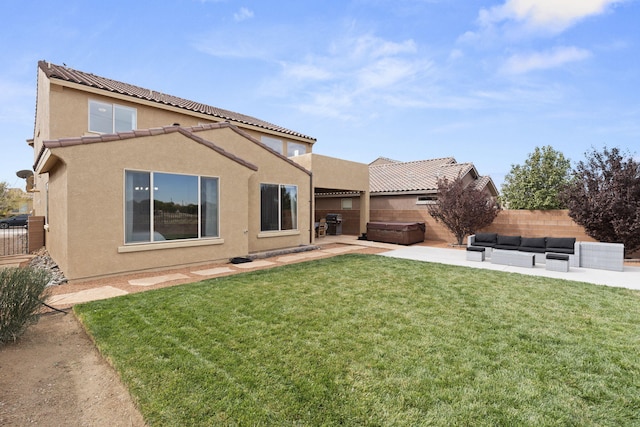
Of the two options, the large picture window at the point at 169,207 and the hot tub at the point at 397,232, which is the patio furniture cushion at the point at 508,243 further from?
the large picture window at the point at 169,207

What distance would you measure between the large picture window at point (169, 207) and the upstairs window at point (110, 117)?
6225mm

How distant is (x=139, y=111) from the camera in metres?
14.0

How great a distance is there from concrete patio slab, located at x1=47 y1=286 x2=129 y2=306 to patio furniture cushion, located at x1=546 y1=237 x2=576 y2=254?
14128mm

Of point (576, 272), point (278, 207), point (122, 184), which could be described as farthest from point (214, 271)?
point (576, 272)

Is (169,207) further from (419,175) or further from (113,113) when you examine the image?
(419,175)

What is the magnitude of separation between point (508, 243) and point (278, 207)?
985 cm

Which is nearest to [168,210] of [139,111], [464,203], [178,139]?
[178,139]

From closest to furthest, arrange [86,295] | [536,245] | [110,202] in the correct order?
[86,295]
[110,202]
[536,245]

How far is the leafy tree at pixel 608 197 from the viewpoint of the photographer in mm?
11547

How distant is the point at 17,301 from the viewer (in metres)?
4.59

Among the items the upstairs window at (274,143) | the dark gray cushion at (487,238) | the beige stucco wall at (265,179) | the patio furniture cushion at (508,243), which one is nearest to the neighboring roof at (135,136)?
the beige stucco wall at (265,179)

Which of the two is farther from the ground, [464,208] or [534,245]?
[464,208]

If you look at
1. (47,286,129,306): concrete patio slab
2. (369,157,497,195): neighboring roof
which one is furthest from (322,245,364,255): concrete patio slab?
(47,286,129,306): concrete patio slab

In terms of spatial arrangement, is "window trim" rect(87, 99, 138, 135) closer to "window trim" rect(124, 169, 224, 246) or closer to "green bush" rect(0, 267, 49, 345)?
"window trim" rect(124, 169, 224, 246)
